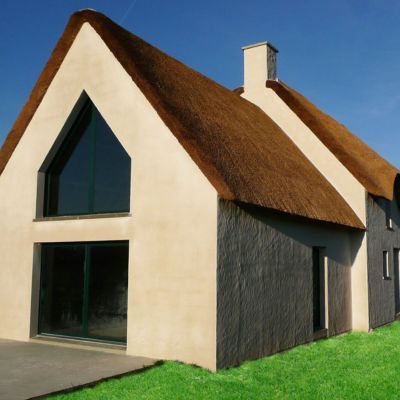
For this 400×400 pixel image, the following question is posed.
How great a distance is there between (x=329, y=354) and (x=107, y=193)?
17.7ft

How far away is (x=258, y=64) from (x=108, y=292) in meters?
9.75

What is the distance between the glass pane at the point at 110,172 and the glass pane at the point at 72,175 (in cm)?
28

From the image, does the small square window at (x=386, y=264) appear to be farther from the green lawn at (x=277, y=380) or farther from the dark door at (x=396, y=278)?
the green lawn at (x=277, y=380)

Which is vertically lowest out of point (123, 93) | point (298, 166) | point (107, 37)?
point (298, 166)

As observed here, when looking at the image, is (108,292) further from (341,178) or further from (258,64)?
(258,64)

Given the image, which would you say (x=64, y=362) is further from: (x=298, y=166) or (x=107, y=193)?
(x=298, y=166)

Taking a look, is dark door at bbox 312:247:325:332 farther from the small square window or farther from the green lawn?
the small square window

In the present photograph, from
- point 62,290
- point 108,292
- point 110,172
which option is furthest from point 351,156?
point 62,290

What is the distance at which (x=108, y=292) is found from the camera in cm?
963

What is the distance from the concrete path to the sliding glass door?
56cm

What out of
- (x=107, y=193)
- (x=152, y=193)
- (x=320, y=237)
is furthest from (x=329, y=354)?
(x=107, y=193)

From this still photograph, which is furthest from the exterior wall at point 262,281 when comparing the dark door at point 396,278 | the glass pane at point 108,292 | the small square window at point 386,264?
the dark door at point 396,278

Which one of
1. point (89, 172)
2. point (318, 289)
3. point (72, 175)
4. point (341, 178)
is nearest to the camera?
point (89, 172)

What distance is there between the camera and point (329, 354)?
32.1 feet
